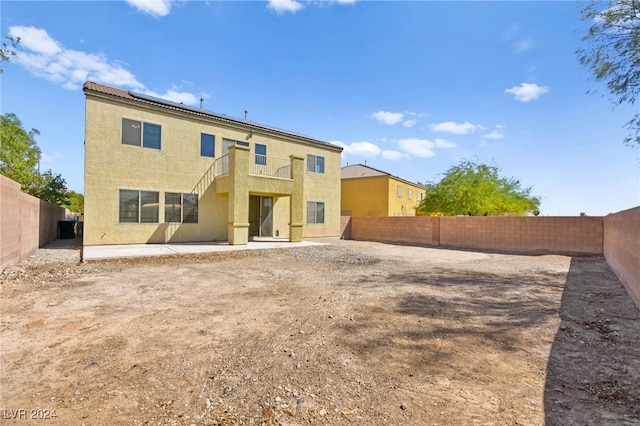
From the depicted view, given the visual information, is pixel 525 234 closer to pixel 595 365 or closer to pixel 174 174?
pixel 595 365

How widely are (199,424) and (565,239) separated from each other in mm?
16585

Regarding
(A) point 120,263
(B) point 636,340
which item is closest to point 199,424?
(B) point 636,340

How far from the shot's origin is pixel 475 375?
3045 millimetres

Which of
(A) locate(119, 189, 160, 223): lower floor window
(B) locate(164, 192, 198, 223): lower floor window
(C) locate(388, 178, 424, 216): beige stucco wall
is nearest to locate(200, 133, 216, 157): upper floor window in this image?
(B) locate(164, 192, 198, 223): lower floor window

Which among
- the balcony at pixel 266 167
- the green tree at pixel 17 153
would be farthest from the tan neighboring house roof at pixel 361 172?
the green tree at pixel 17 153

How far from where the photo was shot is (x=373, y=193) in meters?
29.0

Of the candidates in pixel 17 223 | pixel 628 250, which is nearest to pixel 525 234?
pixel 628 250

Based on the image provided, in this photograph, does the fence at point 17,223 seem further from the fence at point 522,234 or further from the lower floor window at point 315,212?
the fence at point 522,234

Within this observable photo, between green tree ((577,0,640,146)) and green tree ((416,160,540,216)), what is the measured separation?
13.7 m

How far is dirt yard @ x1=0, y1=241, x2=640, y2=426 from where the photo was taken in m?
2.46

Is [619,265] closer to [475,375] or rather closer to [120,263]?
[475,375]

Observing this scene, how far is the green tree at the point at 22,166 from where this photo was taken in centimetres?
2519

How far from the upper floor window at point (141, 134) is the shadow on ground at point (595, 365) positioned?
1623 cm

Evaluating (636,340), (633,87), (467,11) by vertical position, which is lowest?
(636,340)
